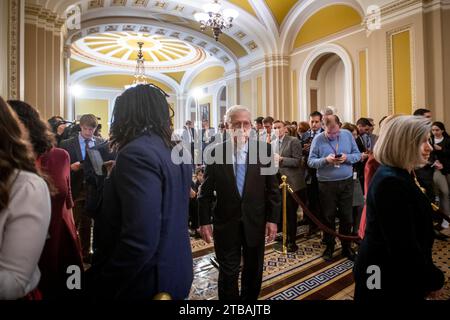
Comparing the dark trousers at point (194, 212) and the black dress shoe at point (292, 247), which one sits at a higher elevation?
the dark trousers at point (194, 212)

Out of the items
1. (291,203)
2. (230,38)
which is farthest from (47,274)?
(230,38)

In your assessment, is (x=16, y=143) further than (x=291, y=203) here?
No

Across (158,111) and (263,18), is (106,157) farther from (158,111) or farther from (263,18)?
(263,18)

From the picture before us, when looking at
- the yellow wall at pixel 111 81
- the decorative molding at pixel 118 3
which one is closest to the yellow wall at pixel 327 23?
the decorative molding at pixel 118 3

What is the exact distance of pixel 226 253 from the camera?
2.25 m

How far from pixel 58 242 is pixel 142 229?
970 mm

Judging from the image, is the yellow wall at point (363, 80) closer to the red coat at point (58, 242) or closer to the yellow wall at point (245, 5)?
the yellow wall at point (245, 5)

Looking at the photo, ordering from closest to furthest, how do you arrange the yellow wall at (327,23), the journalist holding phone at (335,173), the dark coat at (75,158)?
the dark coat at (75,158), the journalist holding phone at (335,173), the yellow wall at (327,23)

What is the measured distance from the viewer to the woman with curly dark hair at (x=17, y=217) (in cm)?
95

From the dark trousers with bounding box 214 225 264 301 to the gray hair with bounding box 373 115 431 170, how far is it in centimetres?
120

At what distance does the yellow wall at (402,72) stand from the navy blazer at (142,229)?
6.64 meters

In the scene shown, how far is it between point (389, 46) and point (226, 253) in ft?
21.3

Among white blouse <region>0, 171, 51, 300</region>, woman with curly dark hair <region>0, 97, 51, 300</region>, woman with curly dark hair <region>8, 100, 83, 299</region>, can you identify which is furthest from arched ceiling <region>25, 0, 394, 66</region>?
white blouse <region>0, 171, 51, 300</region>
